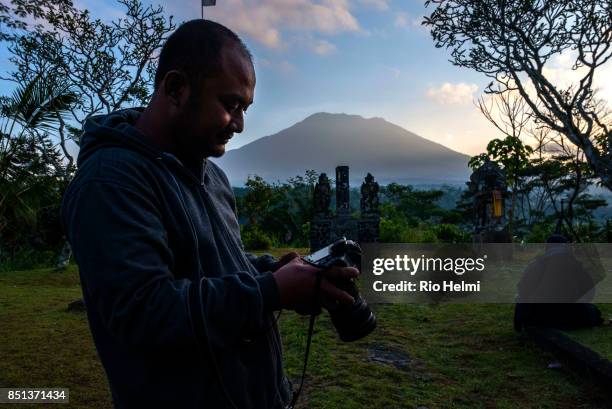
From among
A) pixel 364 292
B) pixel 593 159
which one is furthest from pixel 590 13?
pixel 364 292

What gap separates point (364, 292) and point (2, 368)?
6651 mm

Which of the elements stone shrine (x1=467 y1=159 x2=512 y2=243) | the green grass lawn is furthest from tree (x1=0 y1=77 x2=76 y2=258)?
stone shrine (x1=467 y1=159 x2=512 y2=243)

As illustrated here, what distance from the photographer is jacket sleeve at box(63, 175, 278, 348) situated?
95cm

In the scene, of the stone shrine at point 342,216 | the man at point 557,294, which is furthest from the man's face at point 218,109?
the stone shrine at point 342,216

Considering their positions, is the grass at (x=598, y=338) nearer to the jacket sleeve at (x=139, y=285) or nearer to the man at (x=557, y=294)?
the man at (x=557, y=294)

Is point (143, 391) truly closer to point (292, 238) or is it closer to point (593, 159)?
point (593, 159)

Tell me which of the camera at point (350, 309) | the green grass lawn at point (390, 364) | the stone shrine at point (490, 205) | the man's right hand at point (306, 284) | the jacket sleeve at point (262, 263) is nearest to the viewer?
the man's right hand at point (306, 284)

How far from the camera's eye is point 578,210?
29531 millimetres

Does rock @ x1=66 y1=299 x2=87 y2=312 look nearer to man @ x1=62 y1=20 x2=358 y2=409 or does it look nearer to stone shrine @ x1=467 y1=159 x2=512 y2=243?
man @ x1=62 y1=20 x2=358 y2=409

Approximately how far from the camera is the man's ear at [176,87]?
1.19 m

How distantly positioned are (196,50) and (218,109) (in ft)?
0.54

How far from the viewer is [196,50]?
1.20 m

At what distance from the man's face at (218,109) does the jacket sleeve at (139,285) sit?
263mm

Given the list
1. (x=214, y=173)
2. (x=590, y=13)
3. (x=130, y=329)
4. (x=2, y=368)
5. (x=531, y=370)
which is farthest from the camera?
(x=590, y=13)
